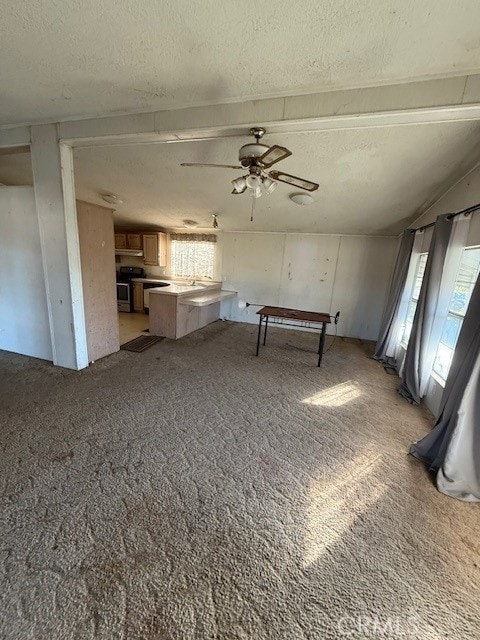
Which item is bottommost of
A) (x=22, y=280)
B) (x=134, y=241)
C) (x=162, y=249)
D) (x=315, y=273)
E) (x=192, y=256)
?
(x=22, y=280)

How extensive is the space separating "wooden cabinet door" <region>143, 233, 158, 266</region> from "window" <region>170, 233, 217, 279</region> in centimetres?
40

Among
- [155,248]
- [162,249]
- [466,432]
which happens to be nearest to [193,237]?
[162,249]

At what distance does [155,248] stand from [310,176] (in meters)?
4.18

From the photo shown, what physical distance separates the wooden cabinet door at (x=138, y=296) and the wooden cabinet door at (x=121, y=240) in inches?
39.7

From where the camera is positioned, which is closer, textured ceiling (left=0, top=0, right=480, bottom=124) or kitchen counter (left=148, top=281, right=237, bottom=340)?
textured ceiling (left=0, top=0, right=480, bottom=124)

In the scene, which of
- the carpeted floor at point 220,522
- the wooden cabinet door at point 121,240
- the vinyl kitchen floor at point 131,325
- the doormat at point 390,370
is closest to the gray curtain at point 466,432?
the carpeted floor at point 220,522

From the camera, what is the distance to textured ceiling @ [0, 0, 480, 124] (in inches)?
52.5

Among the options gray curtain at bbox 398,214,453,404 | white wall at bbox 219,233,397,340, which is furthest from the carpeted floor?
white wall at bbox 219,233,397,340

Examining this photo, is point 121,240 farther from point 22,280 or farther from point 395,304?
point 395,304

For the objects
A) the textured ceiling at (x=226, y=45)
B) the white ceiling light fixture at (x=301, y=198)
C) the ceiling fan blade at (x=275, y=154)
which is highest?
the textured ceiling at (x=226, y=45)

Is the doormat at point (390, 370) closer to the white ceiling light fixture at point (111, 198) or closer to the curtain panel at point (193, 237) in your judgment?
the curtain panel at point (193, 237)

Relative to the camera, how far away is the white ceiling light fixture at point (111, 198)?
176 inches

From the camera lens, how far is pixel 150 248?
621 centimetres
